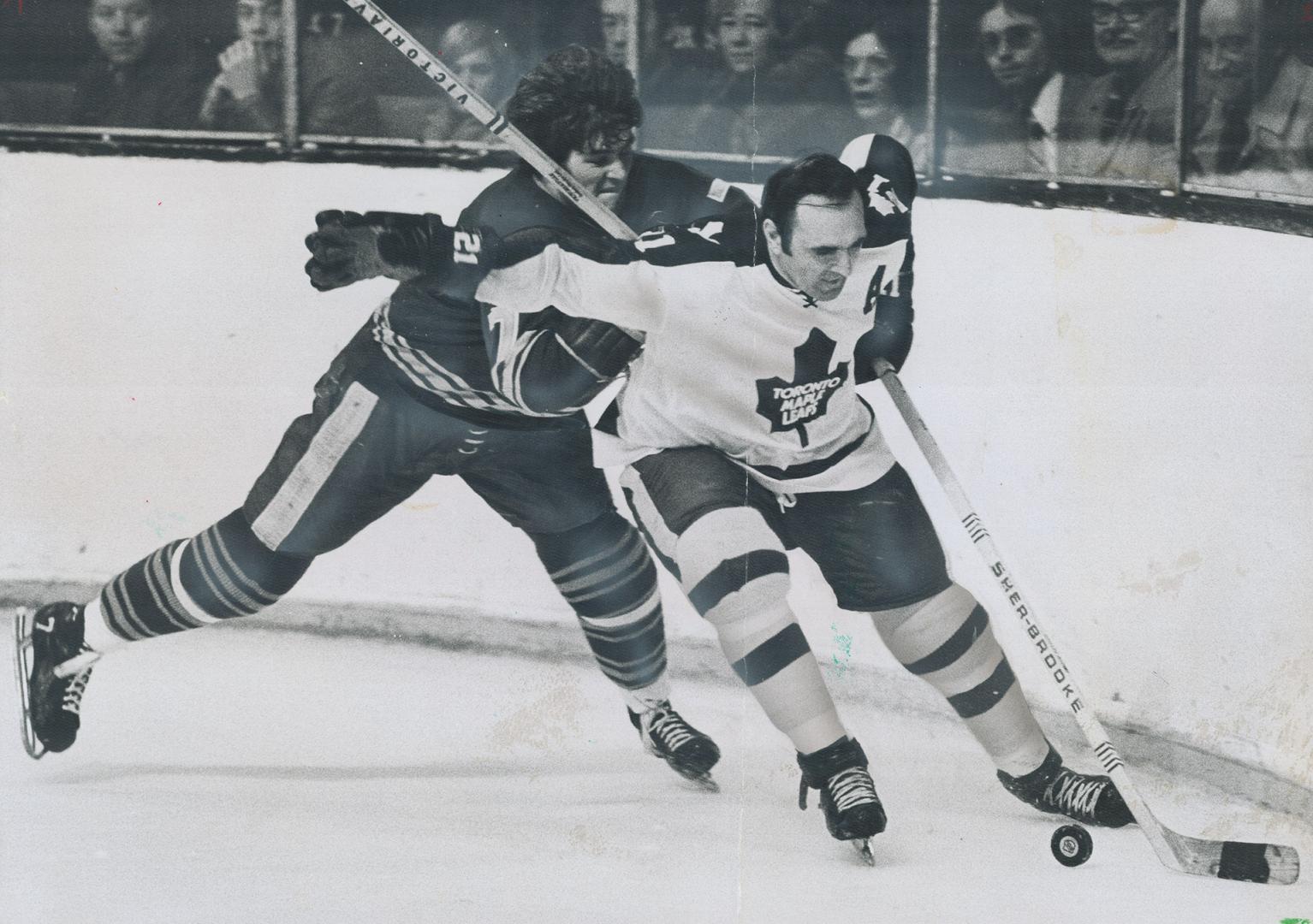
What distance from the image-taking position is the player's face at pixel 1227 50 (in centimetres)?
217

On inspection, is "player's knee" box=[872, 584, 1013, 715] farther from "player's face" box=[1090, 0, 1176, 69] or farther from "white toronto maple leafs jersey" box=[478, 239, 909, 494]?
"player's face" box=[1090, 0, 1176, 69]

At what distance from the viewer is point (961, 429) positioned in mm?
2189

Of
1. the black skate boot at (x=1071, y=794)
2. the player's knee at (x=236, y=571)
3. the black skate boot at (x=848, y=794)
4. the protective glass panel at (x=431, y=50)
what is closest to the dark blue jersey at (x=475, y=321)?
the protective glass panel at (x=431, y=50)

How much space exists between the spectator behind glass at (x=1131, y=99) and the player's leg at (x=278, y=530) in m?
1.21

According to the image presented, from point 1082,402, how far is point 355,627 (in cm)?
129

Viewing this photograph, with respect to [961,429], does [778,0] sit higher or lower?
higher

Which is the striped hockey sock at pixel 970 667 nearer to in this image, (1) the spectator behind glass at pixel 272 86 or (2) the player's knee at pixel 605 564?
(2) the player's knee at pixel 605 564

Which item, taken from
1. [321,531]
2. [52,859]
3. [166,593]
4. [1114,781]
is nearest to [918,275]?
[1114,781]

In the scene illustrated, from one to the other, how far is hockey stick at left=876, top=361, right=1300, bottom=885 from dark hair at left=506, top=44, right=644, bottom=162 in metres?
0.61

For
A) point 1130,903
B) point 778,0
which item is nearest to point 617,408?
point 778,0

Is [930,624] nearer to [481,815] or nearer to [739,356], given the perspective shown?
[739,356]

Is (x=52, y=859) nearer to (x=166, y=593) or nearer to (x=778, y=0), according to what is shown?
(x=166, y=593)

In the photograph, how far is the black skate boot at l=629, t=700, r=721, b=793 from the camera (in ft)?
7.18

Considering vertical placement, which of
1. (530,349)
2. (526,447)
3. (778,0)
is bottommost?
(526,447)
